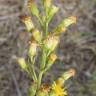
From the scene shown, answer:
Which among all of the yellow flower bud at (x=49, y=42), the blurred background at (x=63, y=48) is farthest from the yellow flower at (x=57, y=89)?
the blurred background at (x=63, y=48)

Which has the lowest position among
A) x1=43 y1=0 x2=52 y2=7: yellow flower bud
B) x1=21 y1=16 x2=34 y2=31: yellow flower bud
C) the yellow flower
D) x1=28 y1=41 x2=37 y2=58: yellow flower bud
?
the yellow flower

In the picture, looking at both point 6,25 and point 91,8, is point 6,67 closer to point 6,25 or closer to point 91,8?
point 6,25

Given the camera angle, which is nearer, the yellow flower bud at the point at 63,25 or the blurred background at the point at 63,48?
the yellow flower bud at the point at 63,25

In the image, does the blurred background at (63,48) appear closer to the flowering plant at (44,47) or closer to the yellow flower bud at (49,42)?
the flowering plant at (44,47)

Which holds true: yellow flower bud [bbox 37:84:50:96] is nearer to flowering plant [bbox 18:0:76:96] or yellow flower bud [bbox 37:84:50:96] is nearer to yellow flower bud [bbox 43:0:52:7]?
flowering plant [bbox 18:0:76:96]

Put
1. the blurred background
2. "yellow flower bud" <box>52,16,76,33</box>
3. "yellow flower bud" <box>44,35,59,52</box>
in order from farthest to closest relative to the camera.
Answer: the blurred background < "yellow flower bud" <box>52,16,76,33</box> < "yellow flower bud" <box>44,35,59,52</box>

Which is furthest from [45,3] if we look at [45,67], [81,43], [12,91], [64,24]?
[81,43]

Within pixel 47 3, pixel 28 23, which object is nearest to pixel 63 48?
pixel 28 23

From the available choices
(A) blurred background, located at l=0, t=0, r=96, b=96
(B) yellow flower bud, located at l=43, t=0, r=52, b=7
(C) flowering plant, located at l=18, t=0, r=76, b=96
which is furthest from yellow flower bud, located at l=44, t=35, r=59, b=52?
(A) blurred background, located at l=0, t=0, r=96, b=96
